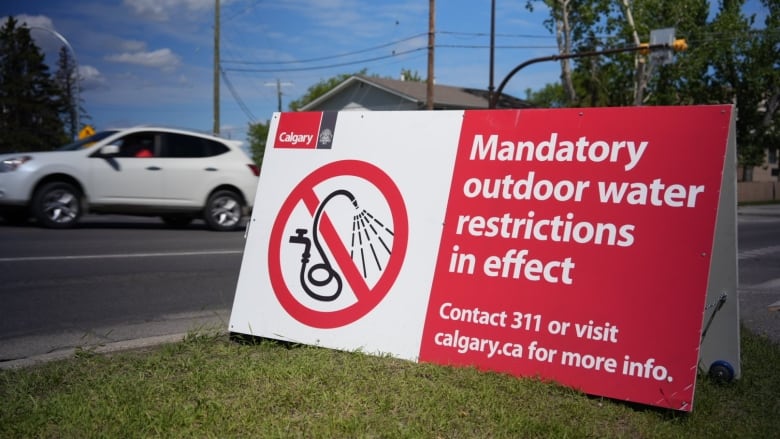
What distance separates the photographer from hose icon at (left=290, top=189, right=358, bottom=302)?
4.46 m

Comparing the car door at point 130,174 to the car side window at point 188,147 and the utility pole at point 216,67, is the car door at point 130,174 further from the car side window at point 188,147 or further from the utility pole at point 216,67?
the utility pole at point 216,67

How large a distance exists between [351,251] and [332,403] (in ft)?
4.06

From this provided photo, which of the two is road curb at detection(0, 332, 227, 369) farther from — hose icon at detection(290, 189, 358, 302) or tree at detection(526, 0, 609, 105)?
tree at detection(526, 0, 609, 105)

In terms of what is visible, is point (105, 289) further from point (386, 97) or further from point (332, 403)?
point (386, 97)

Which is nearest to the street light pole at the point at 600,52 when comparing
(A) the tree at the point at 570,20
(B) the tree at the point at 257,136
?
(A) the tree at the point at 570,20

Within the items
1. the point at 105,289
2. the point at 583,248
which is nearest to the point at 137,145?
the point at 105,289

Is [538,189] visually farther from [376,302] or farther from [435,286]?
[376,302]

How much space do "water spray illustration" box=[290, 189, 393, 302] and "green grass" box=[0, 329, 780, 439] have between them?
44cm

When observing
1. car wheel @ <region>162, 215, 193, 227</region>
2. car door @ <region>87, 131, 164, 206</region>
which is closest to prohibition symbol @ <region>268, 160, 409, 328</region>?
car door @ <region>87, 131, 164, 206</region>

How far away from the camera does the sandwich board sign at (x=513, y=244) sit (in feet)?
11.6

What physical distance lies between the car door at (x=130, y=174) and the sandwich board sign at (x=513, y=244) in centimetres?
945

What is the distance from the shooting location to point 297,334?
14.7ft

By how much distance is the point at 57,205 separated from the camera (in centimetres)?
1299

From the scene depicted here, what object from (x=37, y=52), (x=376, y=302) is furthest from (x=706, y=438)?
(x=37, y=52)
